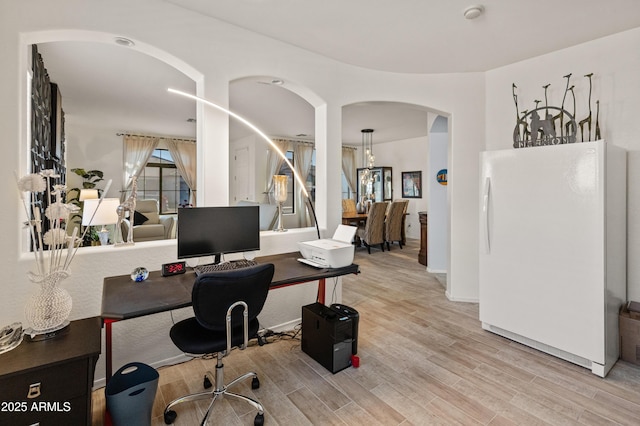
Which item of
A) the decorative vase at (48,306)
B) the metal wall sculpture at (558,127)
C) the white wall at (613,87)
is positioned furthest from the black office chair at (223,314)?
the white wall at (613,87)

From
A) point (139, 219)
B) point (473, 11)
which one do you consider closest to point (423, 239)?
point (473, 11)

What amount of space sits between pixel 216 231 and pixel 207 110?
0.98 meters

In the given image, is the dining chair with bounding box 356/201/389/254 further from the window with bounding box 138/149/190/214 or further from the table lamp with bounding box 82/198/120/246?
the table lamp with bounding box 82/198/120/246

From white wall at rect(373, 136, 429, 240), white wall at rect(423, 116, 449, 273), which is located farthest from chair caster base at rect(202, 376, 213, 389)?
white wall at rect(373, 136, 429, 240)

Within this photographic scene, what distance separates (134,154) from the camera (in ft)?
22.4

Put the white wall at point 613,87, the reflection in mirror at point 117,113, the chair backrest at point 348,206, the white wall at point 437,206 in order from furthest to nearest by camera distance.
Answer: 1. the chair backrest at point 348,206
2. the white wall at point 437,206
3. the reflection in mirror at point 117,113
4. the white wall at point 613,87

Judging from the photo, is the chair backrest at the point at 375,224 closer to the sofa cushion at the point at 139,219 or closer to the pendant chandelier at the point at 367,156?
the pendant chandelier at the point at 367,156

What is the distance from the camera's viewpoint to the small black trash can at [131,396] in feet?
4.85

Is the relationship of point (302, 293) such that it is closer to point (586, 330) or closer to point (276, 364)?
point (276, 364)

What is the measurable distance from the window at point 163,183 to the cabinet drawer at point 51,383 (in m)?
6.61

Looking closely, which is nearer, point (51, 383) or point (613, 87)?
point (51, 383)

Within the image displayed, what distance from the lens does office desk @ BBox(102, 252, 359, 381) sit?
1486 millimetres

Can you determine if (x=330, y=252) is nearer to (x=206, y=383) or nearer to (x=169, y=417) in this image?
(x=206, y=383)

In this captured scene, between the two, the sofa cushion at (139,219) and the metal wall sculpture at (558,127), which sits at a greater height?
the metal wall sculpture at (558,127)
